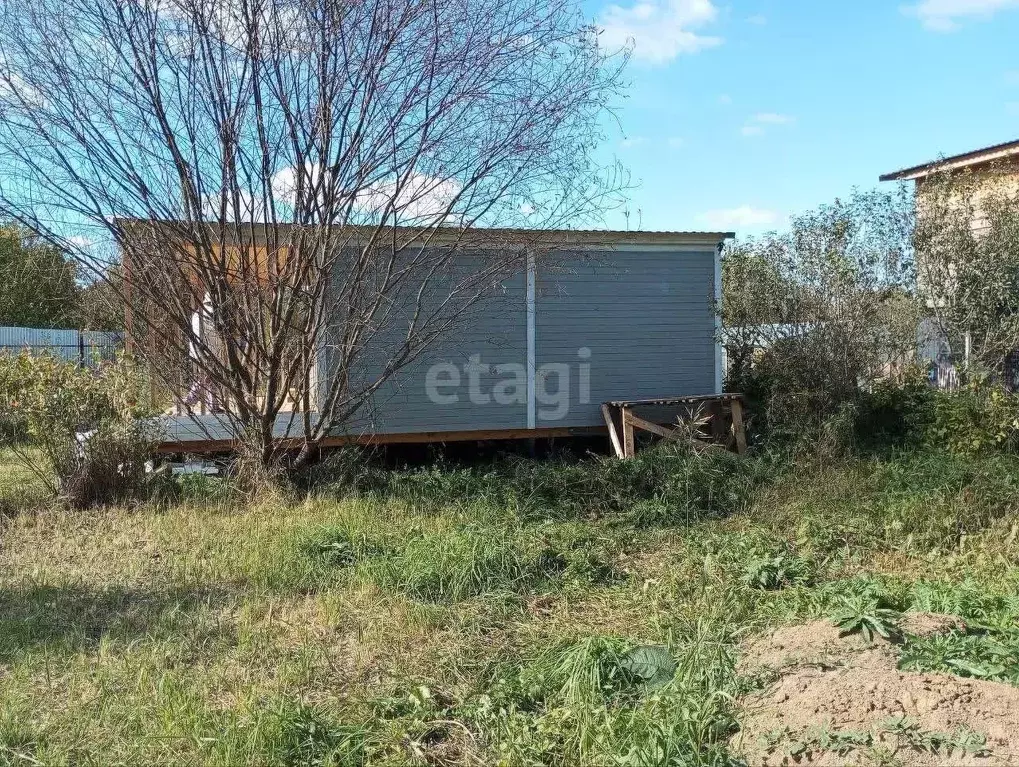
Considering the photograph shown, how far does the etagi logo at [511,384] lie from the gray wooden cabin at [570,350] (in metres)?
0.01

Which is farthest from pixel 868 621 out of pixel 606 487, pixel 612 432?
pixel 612 432

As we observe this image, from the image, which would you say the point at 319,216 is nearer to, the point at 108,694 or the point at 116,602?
the point at 116,602

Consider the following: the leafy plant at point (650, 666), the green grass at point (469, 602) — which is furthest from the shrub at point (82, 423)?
the leafy plant at point (650, 666)

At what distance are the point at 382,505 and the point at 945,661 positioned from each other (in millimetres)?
5743

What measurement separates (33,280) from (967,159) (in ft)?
41.9

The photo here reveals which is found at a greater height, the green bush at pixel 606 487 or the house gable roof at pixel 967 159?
the house gable roof at pixel 967 159

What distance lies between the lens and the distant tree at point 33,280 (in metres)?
8.87

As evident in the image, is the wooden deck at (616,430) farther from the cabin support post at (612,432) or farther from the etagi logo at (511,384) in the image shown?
the etagi logo at (511,384)

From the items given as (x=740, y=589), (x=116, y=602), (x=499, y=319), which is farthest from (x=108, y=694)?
(x=499, y=319)

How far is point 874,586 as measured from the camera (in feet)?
15.5

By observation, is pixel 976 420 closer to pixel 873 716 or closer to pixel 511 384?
pixel 511 384

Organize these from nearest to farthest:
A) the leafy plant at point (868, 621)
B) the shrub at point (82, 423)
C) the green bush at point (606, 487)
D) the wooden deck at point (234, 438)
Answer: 1. the leafy plant at point (868, 621)
2. the green bush at point (606, 487)
3. the shrub at point (82, 423)
4. the wooden deck at point (234, 438)

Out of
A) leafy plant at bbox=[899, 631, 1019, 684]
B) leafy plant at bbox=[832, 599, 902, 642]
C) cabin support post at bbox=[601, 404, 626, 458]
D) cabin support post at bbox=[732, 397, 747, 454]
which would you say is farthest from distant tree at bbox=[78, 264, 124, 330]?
cabin support post at bbox=[732, 397, 747, 454]

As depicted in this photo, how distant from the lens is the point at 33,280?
10328 mm
